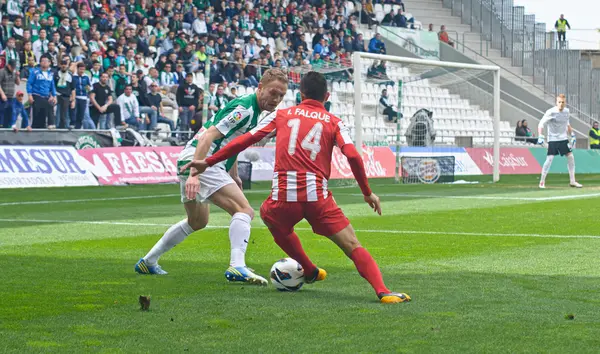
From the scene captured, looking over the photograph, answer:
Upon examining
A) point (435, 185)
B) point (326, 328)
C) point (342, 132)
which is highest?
point (342, 132)

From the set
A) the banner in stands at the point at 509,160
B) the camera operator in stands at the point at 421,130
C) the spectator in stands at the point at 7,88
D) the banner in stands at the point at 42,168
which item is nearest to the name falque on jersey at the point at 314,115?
the banner in stands at the point at 42,168

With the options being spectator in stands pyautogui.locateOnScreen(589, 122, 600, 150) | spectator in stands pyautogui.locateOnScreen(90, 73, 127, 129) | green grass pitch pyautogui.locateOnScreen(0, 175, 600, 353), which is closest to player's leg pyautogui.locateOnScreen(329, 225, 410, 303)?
green grass pitch pyautogui.locateOnScreen(0, 175, 600, 353)

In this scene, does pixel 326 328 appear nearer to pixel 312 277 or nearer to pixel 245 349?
pixel 245 349

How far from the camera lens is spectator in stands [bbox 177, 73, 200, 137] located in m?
28.4

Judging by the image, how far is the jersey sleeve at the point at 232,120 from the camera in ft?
28.3

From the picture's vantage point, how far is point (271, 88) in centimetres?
865

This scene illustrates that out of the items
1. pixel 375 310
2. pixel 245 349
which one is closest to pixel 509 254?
pixel 375 310

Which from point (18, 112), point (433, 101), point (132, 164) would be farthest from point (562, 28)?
point (18, 112)

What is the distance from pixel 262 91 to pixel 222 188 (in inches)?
35.7

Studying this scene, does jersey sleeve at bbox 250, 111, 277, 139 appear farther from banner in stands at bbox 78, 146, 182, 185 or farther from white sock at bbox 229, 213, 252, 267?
banner in stands at bbox 78, 146, 182, 185

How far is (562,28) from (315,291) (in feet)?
138

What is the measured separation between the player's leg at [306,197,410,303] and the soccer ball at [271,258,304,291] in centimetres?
45

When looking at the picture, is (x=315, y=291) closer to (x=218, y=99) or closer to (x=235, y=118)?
(x=235, y=118)

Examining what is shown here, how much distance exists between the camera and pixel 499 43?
4716 cm
